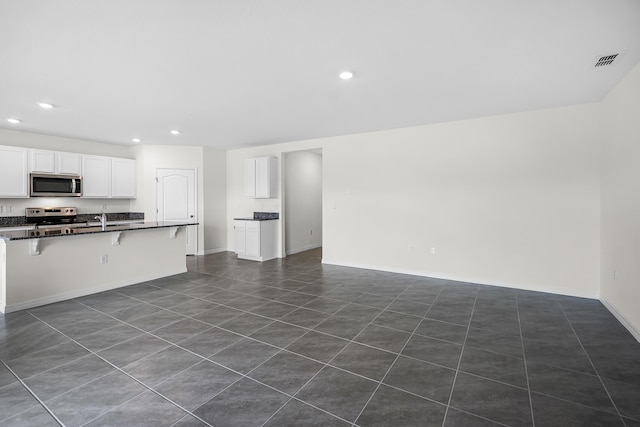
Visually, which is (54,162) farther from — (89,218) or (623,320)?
(623,320)

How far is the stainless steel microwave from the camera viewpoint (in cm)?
536

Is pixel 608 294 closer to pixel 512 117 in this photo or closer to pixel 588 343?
pixel 588 343

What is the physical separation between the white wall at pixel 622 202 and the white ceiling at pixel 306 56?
0.28 metres

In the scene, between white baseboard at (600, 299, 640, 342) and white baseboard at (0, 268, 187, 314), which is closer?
white baseboard at (600, 299, 640, 342)

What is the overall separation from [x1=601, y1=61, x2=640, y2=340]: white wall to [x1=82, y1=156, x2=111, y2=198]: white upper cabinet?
820 cm

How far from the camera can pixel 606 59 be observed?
9.02ft

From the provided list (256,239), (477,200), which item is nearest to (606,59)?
(477,200)

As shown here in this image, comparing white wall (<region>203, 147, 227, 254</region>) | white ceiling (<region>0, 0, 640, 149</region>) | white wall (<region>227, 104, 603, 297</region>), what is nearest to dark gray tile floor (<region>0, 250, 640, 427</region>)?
white wall (<region>227, 104, 603, 297</region>)

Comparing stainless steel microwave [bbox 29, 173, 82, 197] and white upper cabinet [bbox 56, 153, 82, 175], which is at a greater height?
white upper cabinet [bbox 56, 153, 82, 175]

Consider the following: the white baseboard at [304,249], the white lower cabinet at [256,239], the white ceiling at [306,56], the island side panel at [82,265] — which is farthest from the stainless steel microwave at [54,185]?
the white baseboard at [304,249]

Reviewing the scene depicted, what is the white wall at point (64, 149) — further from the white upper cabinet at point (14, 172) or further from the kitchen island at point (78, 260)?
the kitchen island at point (78, 260)

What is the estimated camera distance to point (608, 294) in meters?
3.62

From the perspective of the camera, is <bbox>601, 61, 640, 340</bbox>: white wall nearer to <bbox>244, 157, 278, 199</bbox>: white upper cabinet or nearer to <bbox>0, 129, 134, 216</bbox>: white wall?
<bbox>244, 157, 278, 199</bbox>: white upper cabinet

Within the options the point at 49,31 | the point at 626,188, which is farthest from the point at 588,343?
the point at 49,31
